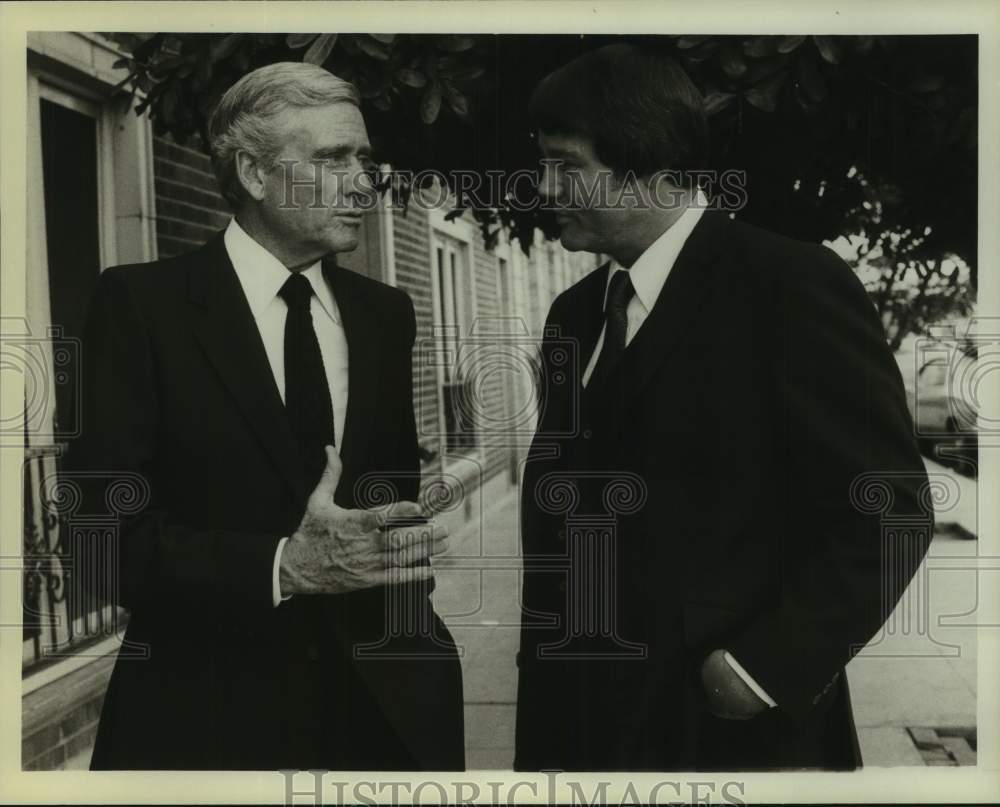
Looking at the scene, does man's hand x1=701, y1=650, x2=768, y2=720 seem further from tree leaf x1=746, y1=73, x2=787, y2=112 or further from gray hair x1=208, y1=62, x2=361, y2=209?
gray hair x1=208, y1=62, x2=361, y2=209

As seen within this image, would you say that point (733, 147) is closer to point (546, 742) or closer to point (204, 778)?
point (546, 742)

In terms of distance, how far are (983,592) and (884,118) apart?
169 centimetres

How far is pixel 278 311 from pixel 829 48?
2.03 meters

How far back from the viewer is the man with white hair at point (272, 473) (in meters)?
3.90

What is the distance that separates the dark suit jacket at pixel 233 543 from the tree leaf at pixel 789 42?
1.52 m

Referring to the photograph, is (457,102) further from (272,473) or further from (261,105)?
(272,473)

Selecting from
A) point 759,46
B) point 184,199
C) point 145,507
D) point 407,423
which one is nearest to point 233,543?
point 145,507

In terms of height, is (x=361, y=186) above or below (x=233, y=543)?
above

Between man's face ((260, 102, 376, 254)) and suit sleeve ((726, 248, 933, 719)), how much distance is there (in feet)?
4.74

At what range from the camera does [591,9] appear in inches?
163

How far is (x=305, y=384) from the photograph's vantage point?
398 cm

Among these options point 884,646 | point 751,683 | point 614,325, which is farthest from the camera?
point 884,646

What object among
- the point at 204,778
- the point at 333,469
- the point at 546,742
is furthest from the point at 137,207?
the point at 546,742

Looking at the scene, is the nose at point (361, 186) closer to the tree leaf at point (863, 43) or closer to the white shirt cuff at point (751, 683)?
the tree leaf at point (863, 43)
